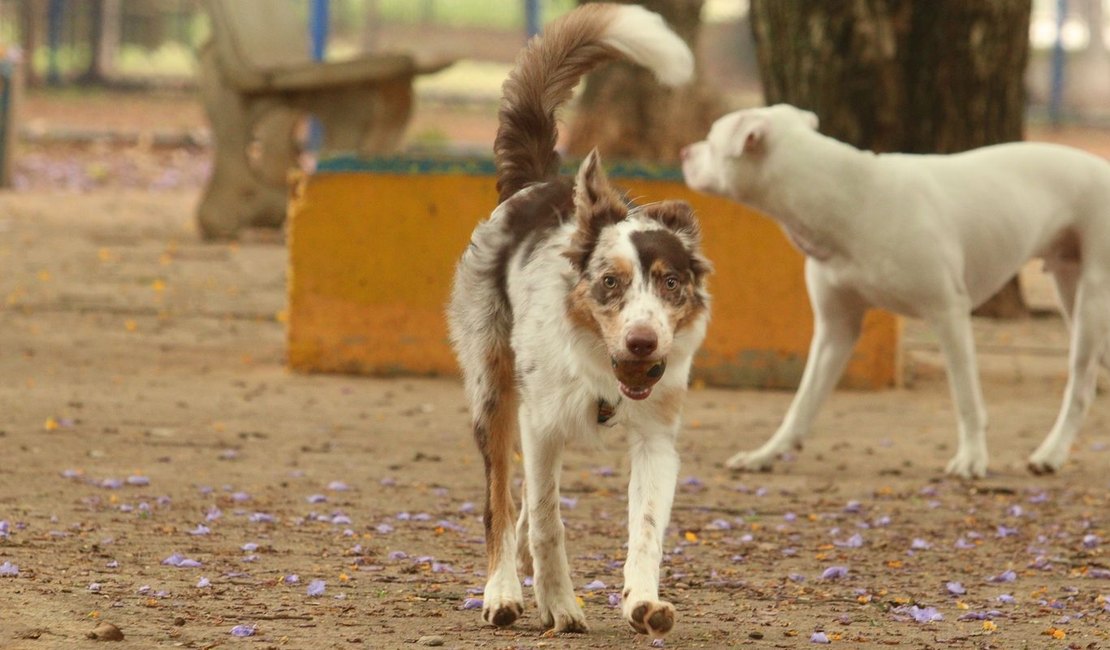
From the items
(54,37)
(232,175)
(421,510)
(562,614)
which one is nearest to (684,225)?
(562,614)

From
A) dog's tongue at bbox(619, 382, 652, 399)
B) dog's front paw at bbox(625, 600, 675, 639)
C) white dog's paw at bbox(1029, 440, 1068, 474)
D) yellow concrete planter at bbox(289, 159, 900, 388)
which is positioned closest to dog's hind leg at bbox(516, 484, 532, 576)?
dog's tongue at bbox(619, 382, 652, 399)

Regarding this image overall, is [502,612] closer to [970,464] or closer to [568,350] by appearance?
[568,350]

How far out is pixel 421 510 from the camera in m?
6.00

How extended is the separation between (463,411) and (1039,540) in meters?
2.94

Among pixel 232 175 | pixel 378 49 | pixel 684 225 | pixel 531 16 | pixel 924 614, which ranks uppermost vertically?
pixel 531 16

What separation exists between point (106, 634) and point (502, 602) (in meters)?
0.95

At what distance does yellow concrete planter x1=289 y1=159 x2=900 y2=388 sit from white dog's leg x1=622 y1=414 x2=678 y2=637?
4.22 metres

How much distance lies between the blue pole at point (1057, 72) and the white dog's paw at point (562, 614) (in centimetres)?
2378

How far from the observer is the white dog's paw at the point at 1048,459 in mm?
6988

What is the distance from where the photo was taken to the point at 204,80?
1284cm

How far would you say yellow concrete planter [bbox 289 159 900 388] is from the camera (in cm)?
859

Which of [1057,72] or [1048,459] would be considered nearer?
[1048,459]

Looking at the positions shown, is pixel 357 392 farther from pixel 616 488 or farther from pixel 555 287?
pixel 555 287

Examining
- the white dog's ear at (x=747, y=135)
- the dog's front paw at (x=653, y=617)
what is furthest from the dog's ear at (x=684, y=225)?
the white dog's ear at (x=747, y=135)
